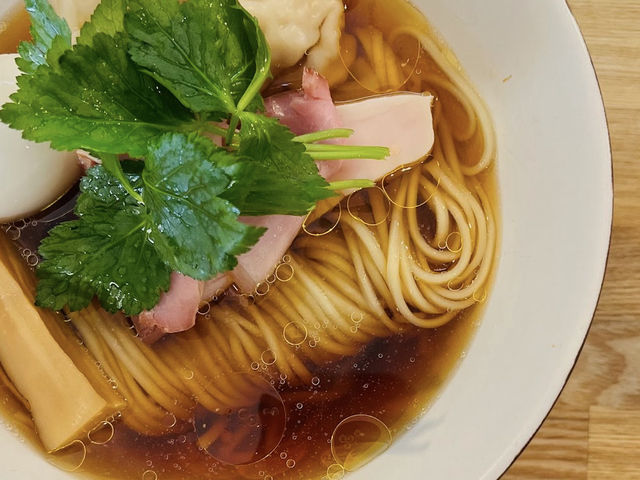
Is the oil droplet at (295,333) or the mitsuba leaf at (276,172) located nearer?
the mitsuba leaf at (276,172)

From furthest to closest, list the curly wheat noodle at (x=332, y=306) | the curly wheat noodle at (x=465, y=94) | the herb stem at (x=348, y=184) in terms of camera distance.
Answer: the curly wheat noodle at (x=465, y=94) → the curly wheat noodle at (x=332, y=306) → the herb stem at (x=348, y=184)

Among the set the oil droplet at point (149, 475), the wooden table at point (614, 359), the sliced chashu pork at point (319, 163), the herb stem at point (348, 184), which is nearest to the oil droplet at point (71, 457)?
the oil droplet at point (149, 475)

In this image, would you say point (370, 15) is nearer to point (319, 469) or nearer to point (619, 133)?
point (619, 133)

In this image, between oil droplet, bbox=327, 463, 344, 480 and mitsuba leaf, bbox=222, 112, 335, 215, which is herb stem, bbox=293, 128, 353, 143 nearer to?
mitsuba leaf, bbox=222, 112, 335, 215

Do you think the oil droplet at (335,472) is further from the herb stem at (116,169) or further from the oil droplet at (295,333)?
the herb stem at (116,169)

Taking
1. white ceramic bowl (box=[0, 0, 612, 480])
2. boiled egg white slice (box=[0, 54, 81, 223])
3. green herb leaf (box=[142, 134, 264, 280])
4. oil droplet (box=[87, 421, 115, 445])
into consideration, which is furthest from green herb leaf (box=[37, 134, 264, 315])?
white ceramic bowl (box=[0, 0, 612, 480])

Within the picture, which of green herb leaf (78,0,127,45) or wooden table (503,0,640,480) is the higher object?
green herb leaf (78,0,127,45)
